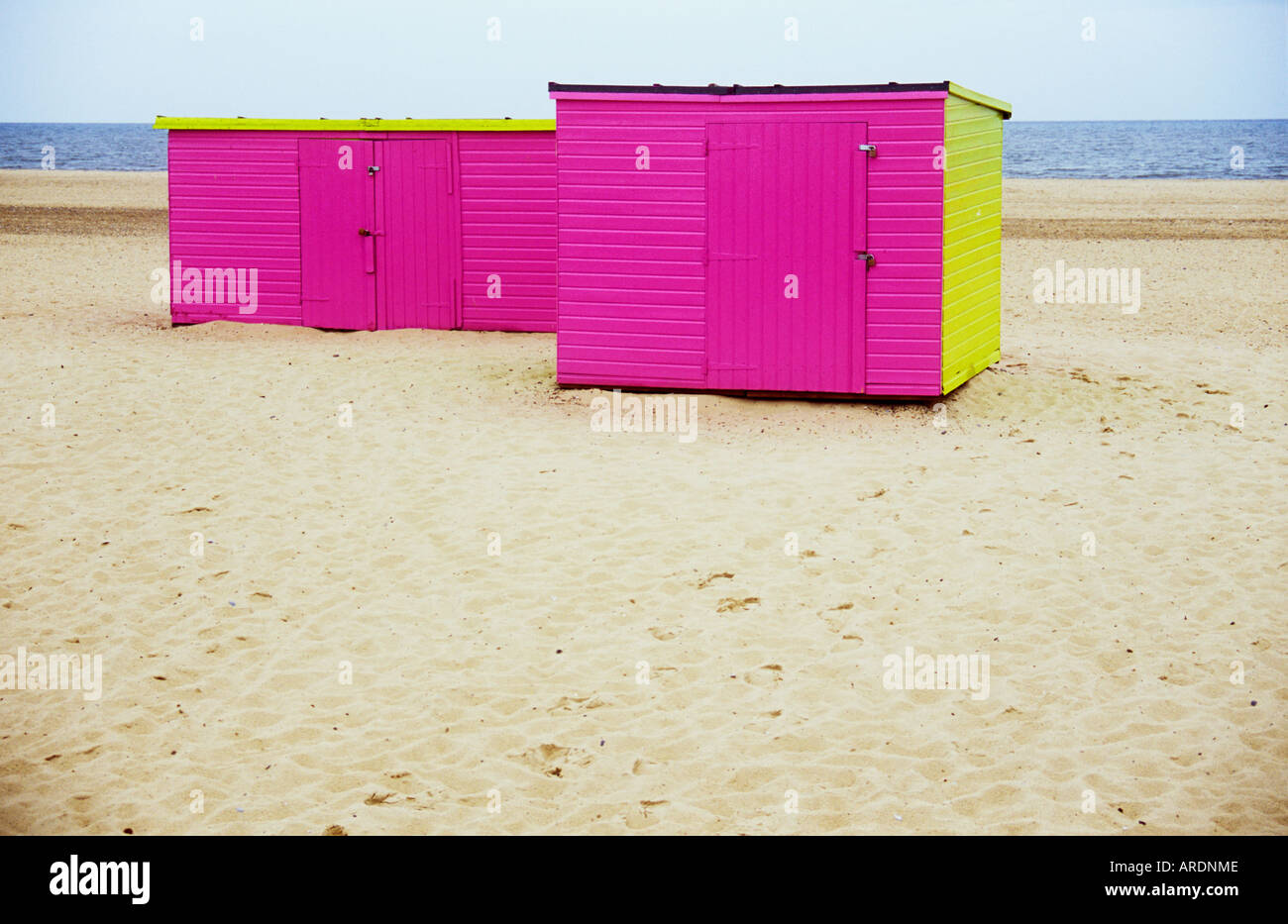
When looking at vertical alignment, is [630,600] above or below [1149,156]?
below

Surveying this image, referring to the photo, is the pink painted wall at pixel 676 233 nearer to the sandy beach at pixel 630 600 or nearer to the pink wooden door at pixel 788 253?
the pink wooden door at pixel 788 253

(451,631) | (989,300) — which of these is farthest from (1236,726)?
(989,300)

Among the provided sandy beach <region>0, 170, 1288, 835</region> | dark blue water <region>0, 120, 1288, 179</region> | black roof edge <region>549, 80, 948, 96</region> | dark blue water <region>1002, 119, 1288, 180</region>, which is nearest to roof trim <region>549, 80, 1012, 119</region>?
black roof edge <region>549, 80, 948, 96</region>

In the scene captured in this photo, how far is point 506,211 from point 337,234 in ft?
7.01

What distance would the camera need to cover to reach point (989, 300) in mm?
14016

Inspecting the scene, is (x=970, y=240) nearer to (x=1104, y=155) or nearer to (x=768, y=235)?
(x=768, y=235)

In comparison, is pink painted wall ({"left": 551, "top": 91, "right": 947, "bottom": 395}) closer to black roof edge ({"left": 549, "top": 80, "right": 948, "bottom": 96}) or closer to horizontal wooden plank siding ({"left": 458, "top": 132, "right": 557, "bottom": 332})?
black roof edge ({"left": 549, "top": 80, "right": 948, "bottom": 96})

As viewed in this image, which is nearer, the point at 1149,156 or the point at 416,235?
the point at 416,235

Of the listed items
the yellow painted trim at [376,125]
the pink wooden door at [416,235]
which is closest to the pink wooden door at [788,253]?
the yellow painted trim at [376,125]

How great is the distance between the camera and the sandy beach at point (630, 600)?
19.2 ft

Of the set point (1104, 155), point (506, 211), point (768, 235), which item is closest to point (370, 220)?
point (506, 211)

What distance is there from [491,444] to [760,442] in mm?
2297

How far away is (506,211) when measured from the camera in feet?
52.6

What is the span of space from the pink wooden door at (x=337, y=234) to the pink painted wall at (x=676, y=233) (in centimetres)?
437
